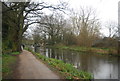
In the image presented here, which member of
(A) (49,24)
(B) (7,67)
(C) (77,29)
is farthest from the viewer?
(C) (77,29)

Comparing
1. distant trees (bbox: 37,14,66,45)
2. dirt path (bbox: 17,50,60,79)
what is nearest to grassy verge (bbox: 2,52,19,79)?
dirt path (bbox: 17,50,60,79)

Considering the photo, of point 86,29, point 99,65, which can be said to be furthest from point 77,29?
point 99,65

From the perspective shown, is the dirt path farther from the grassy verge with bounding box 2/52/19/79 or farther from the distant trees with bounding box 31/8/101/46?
the distant trees with bounding box 31/8/101/46

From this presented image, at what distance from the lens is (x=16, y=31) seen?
65.4 ft

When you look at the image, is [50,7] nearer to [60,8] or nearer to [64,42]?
[60,8]

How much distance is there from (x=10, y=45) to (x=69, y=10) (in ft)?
45.4

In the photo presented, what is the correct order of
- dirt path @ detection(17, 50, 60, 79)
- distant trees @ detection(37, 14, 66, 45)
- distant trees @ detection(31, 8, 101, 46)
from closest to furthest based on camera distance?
dirt path @ detection(17, 50, 60, 79), distant trees @ detection(37, 14, 66, 45), distant trees @ detection(31, 8, 101, 46)

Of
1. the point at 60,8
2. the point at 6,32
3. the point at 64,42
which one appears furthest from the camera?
the point at 64,42

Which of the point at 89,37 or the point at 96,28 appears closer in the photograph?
the point at 89,37

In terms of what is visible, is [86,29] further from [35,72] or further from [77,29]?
[35,72]

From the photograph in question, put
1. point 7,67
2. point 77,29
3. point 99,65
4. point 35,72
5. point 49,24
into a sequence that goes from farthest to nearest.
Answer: point 77,29
point 49,24
point 99,65
point 7,67
point 35,72

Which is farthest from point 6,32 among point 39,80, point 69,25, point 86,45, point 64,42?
point 64,42

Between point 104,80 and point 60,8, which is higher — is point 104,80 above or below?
below

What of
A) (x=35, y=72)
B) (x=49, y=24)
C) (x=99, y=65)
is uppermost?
(x=49, y=24)
